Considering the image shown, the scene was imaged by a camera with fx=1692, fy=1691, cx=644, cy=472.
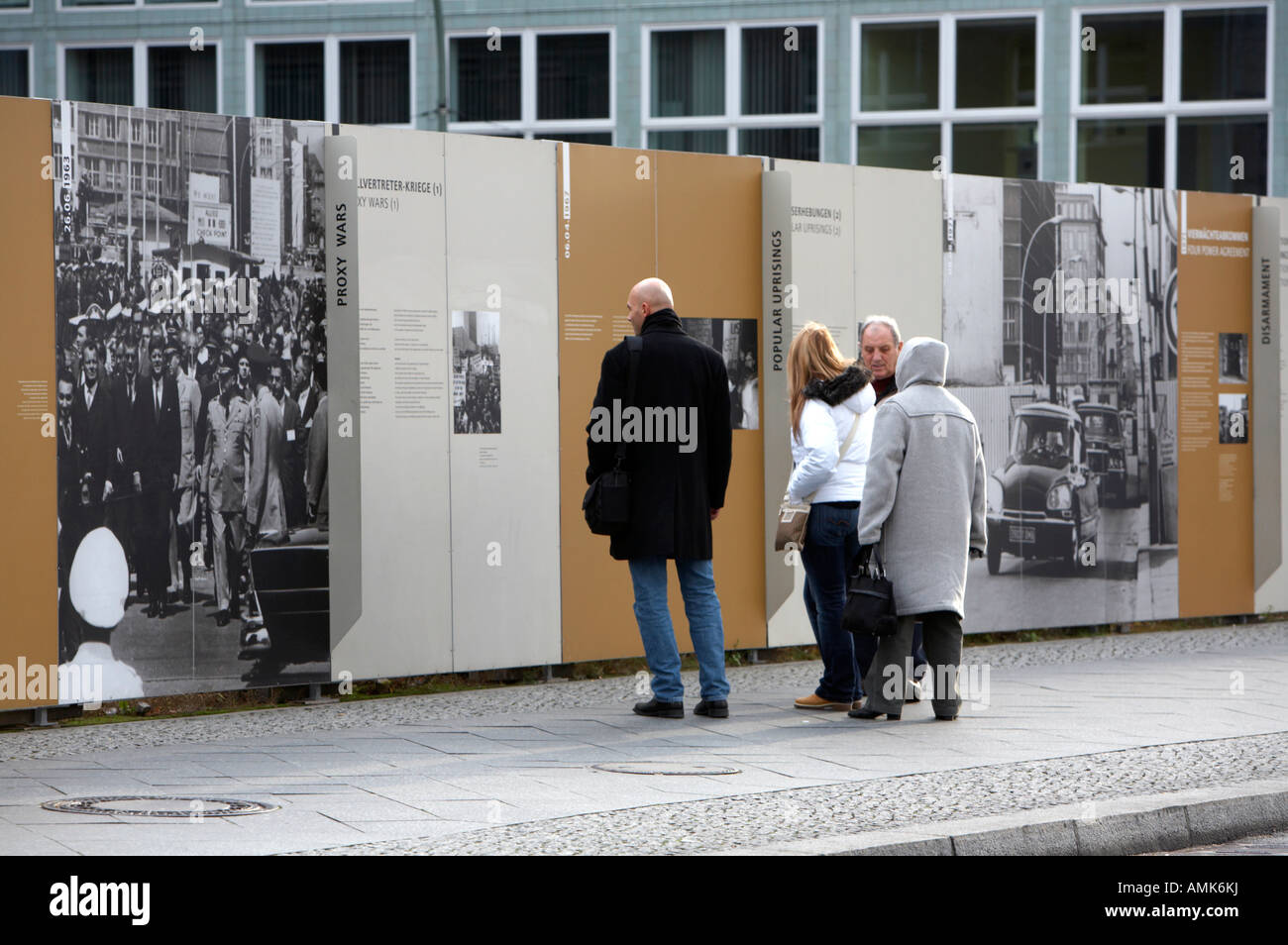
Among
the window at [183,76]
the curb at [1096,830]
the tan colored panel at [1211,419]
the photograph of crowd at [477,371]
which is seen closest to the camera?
the curb at [1096,830]

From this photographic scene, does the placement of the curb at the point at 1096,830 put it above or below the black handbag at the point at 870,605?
below

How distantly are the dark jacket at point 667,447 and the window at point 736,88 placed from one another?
16857mm

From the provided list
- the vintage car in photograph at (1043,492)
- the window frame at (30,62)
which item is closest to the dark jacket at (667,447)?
the vintage car in photograph at (1043,492)

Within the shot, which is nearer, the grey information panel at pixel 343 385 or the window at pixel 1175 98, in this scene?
the grey information panel at pixel 343 385

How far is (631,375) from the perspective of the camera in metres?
8.10

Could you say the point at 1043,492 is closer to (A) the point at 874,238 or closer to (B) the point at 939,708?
(A) the point at 874,238

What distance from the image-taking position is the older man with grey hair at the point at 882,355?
352 inches

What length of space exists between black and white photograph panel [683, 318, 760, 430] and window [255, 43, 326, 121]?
16.7 metres

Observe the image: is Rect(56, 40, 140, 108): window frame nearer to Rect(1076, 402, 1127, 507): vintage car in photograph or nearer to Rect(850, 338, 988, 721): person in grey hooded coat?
Rect(1076, 402, 1127, 507): vintage car in photograph

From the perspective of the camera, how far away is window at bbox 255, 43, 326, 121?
25719 mm

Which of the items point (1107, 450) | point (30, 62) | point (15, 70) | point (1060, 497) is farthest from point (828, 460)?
point (15, 70)

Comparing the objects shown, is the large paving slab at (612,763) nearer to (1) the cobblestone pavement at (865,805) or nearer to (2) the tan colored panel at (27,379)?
(1) the cobblestone pavement at (865,805)

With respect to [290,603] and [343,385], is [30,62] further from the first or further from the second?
[290,603]

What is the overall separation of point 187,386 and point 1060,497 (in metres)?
6.31
